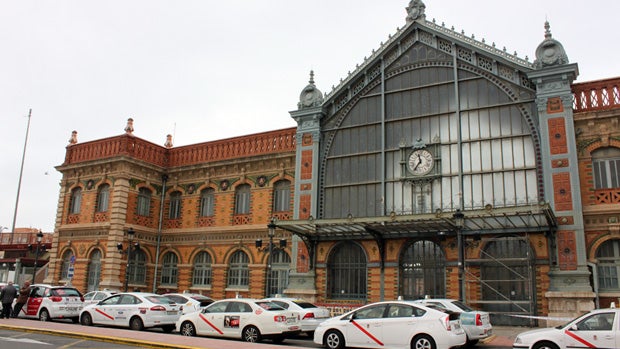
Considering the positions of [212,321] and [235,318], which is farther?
[212,321]

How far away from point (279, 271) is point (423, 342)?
17071 mm

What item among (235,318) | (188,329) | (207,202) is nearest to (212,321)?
(235,318)

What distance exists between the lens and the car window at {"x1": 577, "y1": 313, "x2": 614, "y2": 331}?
1266cm

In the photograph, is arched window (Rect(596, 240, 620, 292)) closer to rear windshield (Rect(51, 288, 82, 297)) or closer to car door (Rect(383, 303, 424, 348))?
car door (Rect(383, 303, 424, 348))

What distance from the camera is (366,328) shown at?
49.0 feet

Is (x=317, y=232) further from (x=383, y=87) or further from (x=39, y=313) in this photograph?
(x=39, y=313)

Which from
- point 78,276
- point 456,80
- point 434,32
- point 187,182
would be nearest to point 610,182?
point 456,80

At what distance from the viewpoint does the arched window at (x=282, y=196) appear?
30.5 metres

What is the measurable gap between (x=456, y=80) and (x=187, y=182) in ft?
58.2

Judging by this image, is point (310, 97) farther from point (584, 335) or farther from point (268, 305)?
point (584, 335)

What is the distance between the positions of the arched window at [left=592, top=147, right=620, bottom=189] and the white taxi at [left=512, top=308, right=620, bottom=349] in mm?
11558

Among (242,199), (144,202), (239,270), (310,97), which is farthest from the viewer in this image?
(144,202)

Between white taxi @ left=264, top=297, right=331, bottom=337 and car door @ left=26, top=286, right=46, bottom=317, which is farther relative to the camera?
car door @ left=26, top=286, right=46, bottom=317

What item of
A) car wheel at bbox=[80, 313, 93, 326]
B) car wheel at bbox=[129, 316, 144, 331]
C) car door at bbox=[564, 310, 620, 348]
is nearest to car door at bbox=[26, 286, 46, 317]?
car wheel at bbox=[80, 313, 93, 326]
